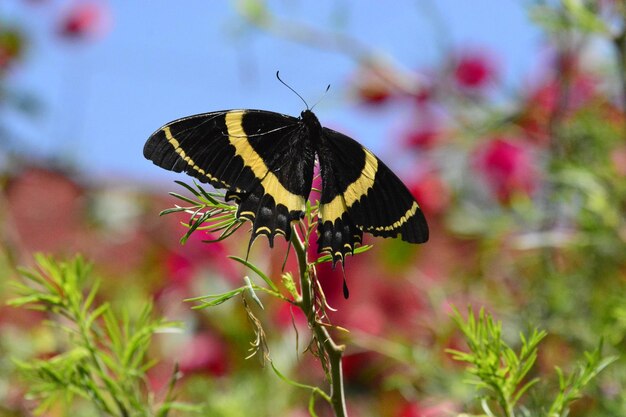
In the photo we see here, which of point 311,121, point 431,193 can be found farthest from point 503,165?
point 311,121

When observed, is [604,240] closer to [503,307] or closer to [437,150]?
[503,307]

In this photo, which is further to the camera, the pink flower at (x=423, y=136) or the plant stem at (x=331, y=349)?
the pink flower at (x=423, y=136)

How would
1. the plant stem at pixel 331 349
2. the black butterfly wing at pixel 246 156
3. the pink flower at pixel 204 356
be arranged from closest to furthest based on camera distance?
the plant stem at pixel 331 349
the black butterfly wing at pixel 246 156
the pink flower at pixel 204 356

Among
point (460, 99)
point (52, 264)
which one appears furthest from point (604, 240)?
point (52, 264)

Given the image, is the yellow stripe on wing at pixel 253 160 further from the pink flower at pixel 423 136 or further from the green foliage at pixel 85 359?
the pink flower at pixel 423 136

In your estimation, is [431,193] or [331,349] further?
[431,193]

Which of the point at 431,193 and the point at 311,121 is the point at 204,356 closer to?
the point at 431,193

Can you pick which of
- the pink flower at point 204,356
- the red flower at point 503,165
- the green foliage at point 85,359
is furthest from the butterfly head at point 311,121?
the red flower at point 503,165
